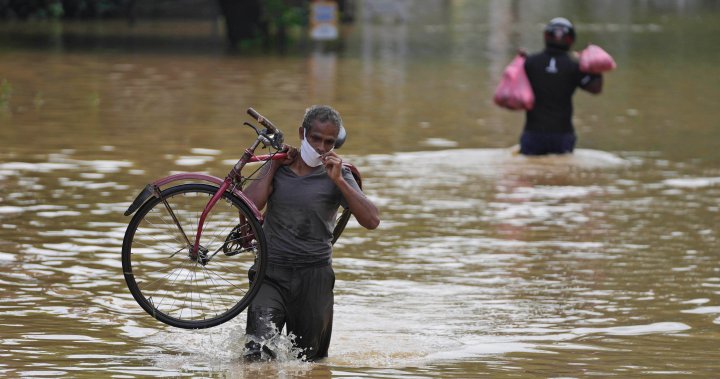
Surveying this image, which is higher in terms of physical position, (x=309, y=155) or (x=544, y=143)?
(x=309, y=155)

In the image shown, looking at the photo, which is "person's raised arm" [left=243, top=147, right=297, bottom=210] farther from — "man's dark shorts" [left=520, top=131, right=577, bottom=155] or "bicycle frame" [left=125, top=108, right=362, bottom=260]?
"man's dark shorts" [left=520, top=131, right=577, bottom=155]

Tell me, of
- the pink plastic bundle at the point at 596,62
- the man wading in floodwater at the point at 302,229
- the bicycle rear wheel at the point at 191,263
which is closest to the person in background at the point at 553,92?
the pink plastic bundle at the point at 596,62

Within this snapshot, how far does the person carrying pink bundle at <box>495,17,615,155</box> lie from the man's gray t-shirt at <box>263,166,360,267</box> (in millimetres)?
9306

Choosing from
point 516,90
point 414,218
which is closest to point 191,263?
point 414,218

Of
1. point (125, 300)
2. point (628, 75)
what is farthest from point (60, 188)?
point (628, 75)

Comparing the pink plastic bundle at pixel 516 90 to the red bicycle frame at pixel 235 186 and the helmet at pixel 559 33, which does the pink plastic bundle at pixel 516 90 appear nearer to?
the helmet at pixel 559 33

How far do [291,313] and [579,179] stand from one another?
8.35 m

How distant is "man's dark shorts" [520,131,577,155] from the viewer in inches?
658

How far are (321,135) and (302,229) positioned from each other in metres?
0.47

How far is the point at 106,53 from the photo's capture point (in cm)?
3136

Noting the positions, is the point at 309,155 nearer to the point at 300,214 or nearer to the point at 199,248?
the point at 300,214

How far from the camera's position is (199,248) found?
299 inches

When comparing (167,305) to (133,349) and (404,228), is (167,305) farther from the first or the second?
(404,228)

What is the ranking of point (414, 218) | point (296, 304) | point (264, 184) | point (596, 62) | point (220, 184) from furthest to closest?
1. point (596, 62)
2. point (414, 218)
3. point (296, 304)
4. point (264, 184)
5. point (220, 184)
